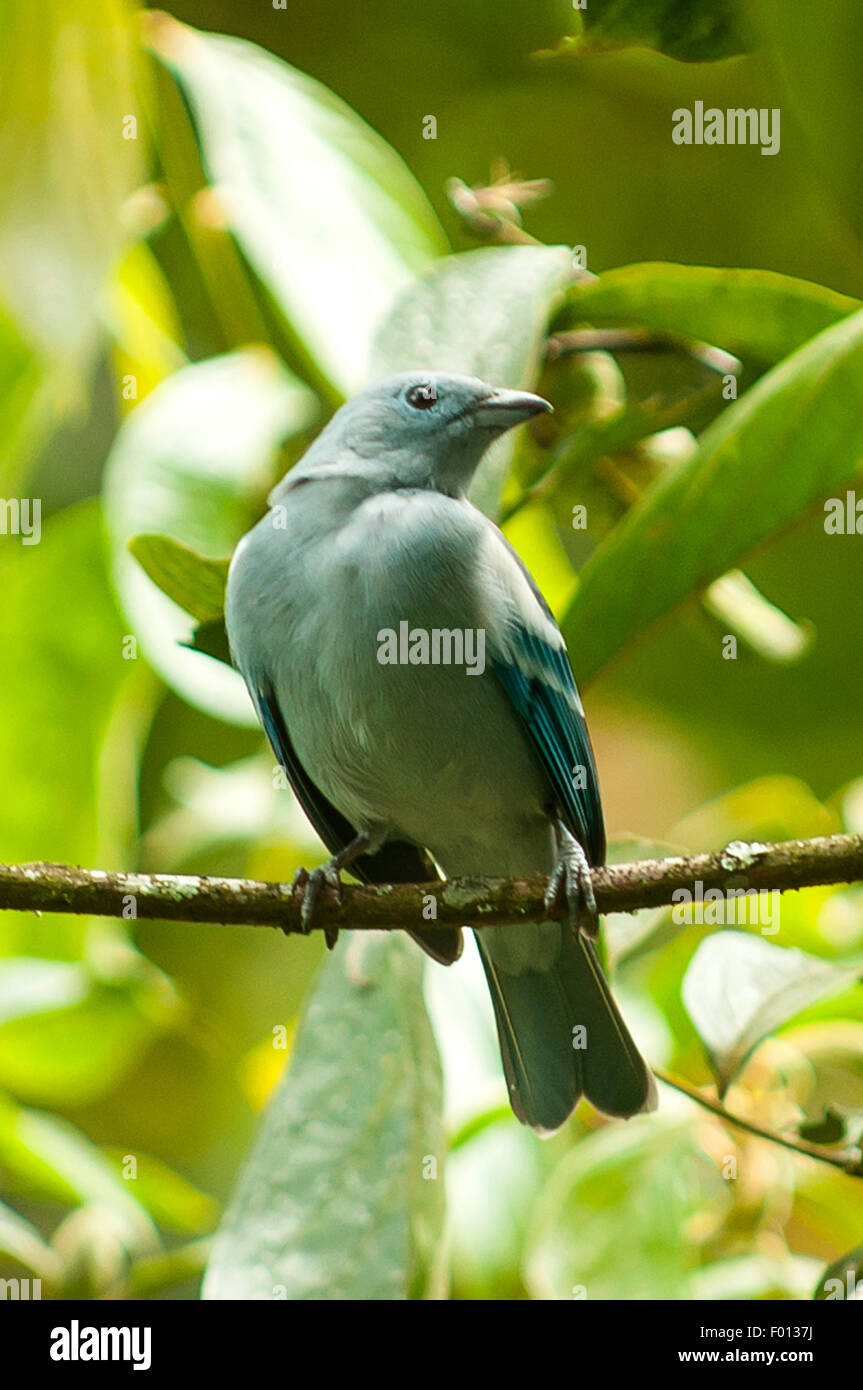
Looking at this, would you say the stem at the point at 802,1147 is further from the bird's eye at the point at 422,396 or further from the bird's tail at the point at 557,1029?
the bird's eye at the point at 422,396

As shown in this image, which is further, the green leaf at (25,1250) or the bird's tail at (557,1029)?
the green leaf at (25,1250)

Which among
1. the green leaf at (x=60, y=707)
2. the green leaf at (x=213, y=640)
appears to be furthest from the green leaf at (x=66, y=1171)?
the green leaf at (x=213, y=640)

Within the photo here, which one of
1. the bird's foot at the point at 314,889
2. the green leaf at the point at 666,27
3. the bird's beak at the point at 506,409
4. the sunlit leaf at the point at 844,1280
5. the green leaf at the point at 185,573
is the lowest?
the sunlit leaf at the point at 844,1280

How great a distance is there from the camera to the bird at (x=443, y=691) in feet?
10.1

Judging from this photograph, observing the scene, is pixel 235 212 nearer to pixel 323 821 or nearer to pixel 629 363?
pixel 629 363

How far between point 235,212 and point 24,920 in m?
1.82

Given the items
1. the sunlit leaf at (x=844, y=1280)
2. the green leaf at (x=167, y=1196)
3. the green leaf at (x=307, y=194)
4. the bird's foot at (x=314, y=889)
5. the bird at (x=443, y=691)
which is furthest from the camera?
the green leaf at (x=167, y=1196)

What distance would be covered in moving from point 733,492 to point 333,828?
4.32ft

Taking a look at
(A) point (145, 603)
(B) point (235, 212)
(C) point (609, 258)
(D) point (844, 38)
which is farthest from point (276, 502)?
(C) point (609, 258)

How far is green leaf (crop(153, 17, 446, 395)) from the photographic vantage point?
10.9ft

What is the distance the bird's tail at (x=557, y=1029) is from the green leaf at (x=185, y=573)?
0.97 metres

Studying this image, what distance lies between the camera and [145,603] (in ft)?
11.7

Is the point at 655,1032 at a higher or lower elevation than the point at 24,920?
lower

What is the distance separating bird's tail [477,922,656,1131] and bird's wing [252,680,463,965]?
29cm
